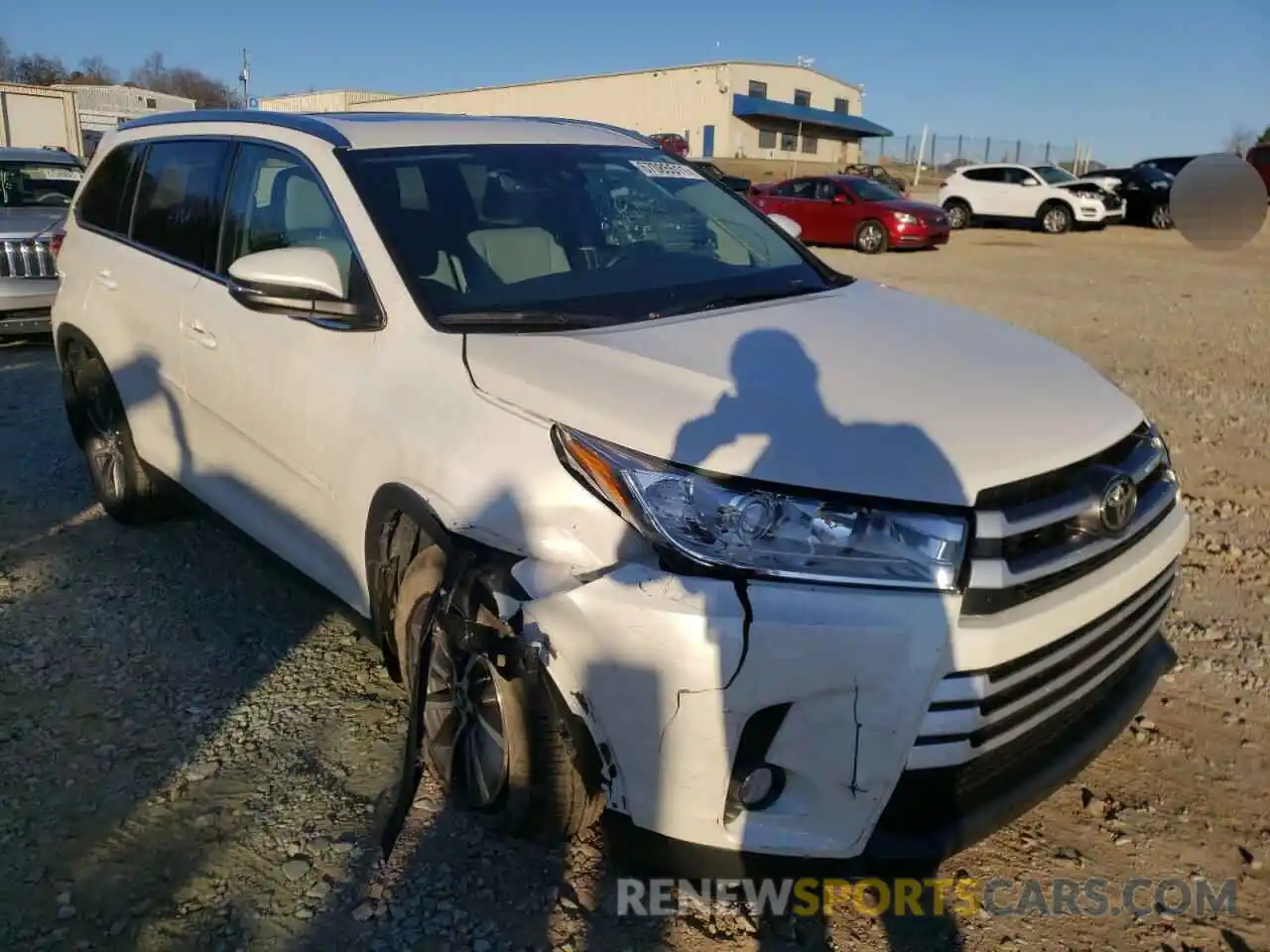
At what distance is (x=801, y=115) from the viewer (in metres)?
57.1

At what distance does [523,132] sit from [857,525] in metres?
2.21

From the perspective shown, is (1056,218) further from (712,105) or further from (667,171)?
(712,105)

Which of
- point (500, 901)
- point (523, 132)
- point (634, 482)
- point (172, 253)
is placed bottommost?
point (500, 901)

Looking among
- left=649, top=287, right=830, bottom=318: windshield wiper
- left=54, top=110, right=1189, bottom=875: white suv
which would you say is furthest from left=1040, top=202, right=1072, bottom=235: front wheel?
left=649, top=287, right=830, bottom=318: windshield wiper

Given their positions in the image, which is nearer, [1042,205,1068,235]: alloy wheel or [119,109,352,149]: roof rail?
[119,109,352,149]: roof rail

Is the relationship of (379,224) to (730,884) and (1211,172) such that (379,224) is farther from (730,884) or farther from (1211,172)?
(1211,172)

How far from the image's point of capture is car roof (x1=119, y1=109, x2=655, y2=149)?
A: 3363 mm

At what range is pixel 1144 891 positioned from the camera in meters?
2.58

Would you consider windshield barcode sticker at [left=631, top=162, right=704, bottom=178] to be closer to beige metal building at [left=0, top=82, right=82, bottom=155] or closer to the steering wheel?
the steering wheel

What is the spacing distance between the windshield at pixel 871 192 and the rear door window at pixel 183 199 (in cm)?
1755

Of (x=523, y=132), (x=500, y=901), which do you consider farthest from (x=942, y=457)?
(x=523, y=132)

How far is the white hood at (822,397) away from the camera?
2.15 m

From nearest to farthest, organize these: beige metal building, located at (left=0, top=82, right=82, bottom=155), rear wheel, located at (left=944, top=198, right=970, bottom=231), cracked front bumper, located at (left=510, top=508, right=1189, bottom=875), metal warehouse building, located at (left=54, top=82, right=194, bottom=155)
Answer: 1. cracked front bumper, located at (left=510, top=508, right=1189, bottom=875)
2. beige metal building, located at (left=0, top=82, right=82, bottom=155)
3. rear wheel, located at (left=944, top=198, right=970, bottom=231)
4. metal warehouse building, located at (left=54, top=82, right=194, bottom=155)

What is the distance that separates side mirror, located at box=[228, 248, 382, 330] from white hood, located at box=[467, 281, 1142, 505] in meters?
0.48
